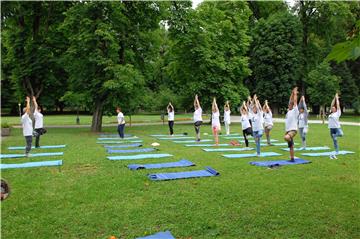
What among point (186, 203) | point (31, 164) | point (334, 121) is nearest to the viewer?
point (186, 203)

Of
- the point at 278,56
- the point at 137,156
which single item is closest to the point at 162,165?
the point at 137,156

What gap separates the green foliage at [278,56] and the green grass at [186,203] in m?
33.2

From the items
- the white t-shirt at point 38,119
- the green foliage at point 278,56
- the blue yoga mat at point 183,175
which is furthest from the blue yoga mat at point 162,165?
the green foliage at point 278,56

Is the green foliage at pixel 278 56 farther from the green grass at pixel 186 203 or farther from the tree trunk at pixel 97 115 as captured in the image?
the green grass at pixel 186 203

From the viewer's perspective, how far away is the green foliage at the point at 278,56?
137 ft

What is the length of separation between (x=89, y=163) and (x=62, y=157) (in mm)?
1812

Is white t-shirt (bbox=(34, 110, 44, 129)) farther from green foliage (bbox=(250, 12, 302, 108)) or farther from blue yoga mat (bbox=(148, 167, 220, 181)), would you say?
green foliage (bbox=(250, 12, 302, 108))

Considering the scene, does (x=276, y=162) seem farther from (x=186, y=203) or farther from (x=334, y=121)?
(x=186, y=203)

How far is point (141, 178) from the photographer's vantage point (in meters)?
8.88

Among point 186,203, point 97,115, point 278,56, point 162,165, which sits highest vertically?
point 278,56

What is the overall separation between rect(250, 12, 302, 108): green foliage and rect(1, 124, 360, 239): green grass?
33.2 m

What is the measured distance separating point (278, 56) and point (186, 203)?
125 feet

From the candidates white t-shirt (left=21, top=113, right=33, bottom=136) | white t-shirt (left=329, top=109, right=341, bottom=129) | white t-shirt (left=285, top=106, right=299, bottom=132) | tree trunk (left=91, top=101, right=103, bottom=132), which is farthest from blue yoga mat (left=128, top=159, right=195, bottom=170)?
tree trunk (left=91, top=101, right=103, bottom=132)

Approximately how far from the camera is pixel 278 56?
41656 millimetres
